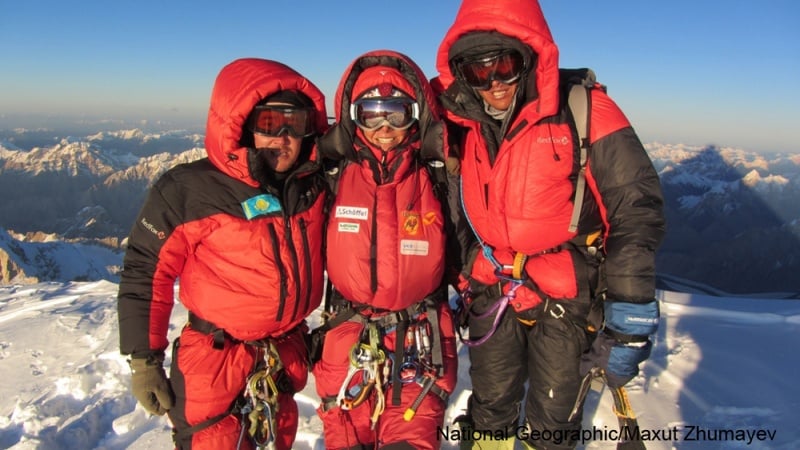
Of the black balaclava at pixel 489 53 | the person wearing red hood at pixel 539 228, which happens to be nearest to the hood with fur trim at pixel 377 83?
the person wearing red hood at pixel 539 228

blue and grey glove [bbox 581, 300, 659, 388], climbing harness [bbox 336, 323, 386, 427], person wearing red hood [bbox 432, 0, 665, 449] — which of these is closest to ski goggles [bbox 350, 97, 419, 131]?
person wearing red hood [bbox 432, 0, 665, 449]

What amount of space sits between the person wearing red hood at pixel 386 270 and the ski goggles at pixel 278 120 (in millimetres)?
252

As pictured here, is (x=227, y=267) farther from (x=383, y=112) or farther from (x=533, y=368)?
(x=533, y=368)

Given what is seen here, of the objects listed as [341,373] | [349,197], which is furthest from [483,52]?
[341,373]

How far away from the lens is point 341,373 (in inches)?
136

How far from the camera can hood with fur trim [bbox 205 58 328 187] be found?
3234 millimetres

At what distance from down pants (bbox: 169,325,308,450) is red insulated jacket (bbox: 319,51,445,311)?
94 cm

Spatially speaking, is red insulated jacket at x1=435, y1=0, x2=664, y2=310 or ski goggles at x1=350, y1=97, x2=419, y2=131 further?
ski goggles at x1=350, y1=97, x2=419, y2=131


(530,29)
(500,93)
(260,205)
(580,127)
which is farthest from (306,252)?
(530,29)

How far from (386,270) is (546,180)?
131 cm

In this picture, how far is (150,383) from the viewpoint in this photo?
3.23m

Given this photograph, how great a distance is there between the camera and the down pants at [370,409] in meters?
3.33

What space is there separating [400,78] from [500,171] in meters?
1.19

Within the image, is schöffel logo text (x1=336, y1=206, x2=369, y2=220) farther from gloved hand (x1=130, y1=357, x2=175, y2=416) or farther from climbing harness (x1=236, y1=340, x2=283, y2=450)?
gloved hand (x1=130, y1=357, x2=175, y2=416)
